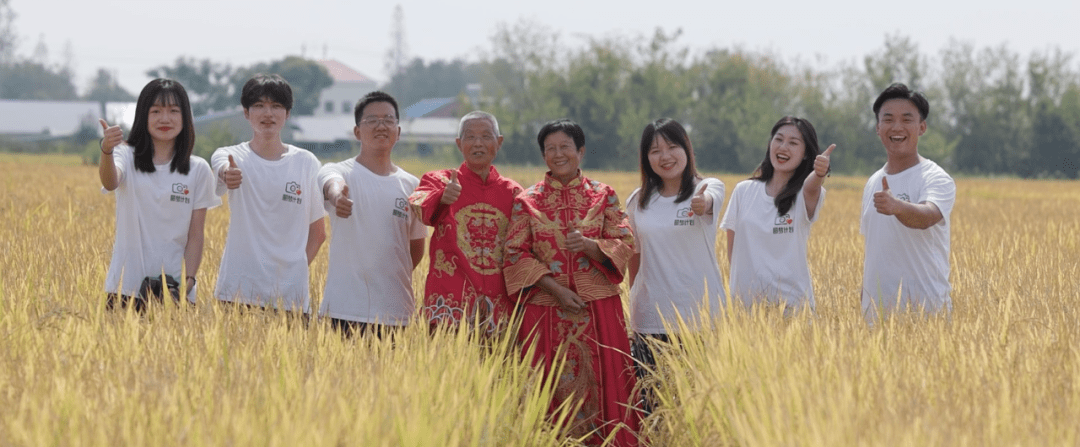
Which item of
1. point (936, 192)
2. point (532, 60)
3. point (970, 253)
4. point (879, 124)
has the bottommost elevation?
point (970, 253)

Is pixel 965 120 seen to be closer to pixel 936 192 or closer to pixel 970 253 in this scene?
pixel 970 253

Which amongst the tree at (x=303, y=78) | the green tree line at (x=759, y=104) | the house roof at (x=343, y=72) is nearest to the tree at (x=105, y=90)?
the house roof at (x=343, y=72)

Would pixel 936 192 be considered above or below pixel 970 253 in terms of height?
above

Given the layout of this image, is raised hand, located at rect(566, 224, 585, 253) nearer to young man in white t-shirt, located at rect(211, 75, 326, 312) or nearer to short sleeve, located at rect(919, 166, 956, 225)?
young man in white t-shirt, located at rect(211, 75, 326, 312)

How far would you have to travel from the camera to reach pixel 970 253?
746 cm

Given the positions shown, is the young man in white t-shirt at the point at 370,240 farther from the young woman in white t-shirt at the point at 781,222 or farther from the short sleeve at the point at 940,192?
the short sleeve at the point at 940,192

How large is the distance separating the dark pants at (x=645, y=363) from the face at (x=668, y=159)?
2.13 feet

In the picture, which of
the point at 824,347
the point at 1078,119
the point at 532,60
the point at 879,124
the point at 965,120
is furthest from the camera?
the point at 532,60

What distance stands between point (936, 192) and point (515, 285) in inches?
65.2

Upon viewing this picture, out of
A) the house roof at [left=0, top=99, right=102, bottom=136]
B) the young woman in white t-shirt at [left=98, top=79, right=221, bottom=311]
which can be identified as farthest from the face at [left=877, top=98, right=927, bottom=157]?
the house roof at [left=0, top=99, right=102, bottom=136]

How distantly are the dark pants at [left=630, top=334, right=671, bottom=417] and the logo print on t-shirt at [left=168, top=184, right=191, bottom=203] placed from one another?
1.83m

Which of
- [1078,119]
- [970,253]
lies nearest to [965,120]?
[1078,119]

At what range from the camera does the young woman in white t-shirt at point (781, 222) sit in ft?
12.1

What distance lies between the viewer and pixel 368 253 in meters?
3.64
